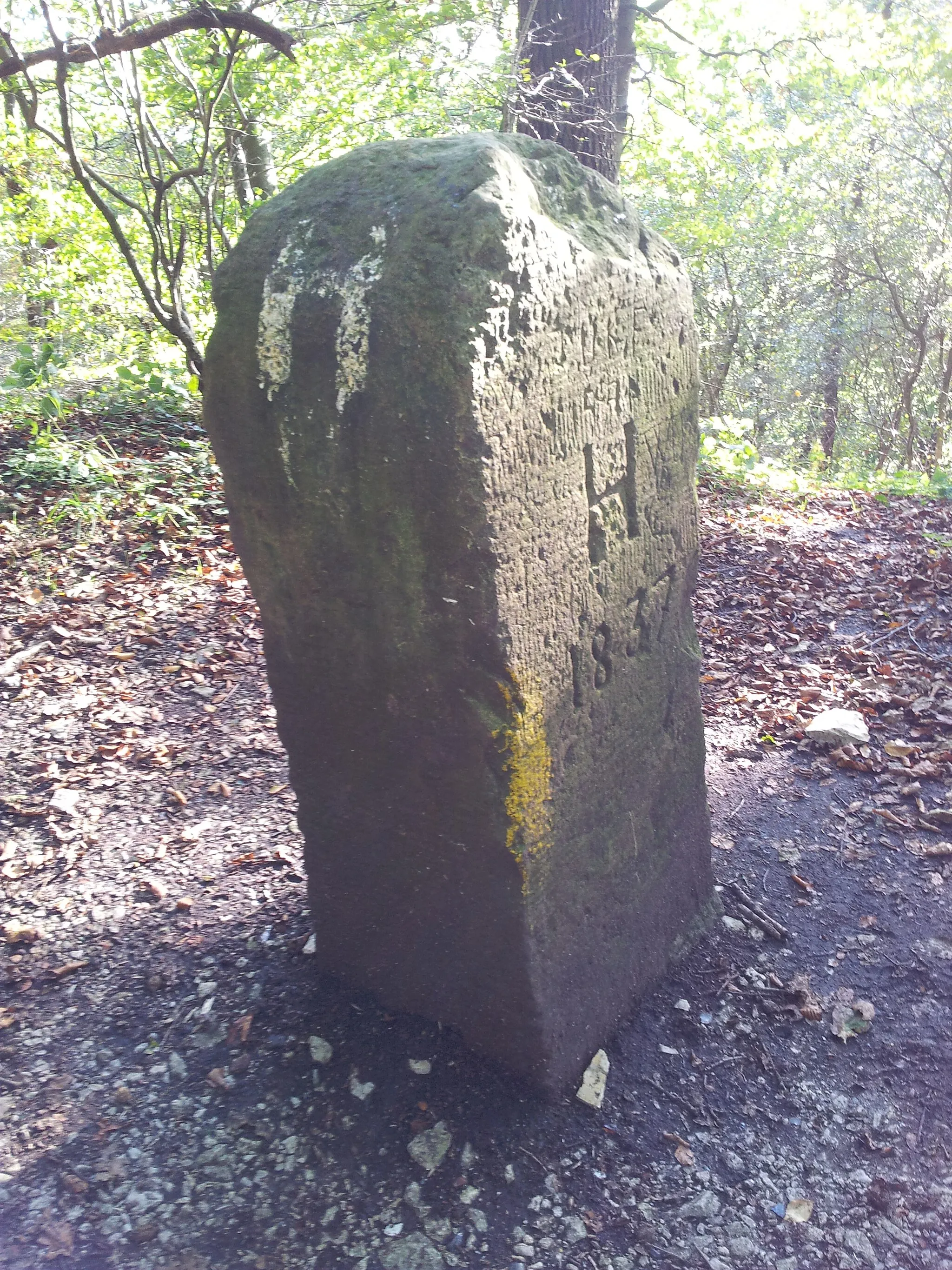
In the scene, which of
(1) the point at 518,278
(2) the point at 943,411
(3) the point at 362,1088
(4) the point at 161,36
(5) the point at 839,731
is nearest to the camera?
(1) the point at 518,278

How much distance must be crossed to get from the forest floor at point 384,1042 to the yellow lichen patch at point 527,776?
25.8 inches

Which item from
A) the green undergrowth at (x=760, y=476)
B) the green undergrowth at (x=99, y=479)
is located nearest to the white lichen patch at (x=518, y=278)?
the green undergrowth at (x=99, y=479)

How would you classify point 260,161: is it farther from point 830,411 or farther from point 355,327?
point 830,411

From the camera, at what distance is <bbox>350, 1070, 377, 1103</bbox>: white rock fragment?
85.7 inches

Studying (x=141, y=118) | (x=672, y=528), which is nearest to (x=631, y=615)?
(x=672, y=528)

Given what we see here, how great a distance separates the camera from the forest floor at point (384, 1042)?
76.8 inches

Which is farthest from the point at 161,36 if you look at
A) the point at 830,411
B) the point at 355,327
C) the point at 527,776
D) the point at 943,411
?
the point at 830,411

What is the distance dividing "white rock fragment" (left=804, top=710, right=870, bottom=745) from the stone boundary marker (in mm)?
1587

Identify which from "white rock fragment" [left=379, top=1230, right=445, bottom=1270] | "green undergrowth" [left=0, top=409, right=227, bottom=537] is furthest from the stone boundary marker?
"green undergrowth" [left=0, top=409, right=227, bottom=537]

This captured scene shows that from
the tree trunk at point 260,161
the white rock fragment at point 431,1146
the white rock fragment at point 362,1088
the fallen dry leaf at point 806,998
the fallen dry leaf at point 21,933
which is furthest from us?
the tree trunk at point 260,161

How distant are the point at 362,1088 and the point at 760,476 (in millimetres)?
6296

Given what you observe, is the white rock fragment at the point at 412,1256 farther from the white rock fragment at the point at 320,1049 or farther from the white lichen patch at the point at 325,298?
the white lichen patch at the point at 325,298

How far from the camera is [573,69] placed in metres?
5.53

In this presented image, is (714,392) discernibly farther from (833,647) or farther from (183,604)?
(183,604)
